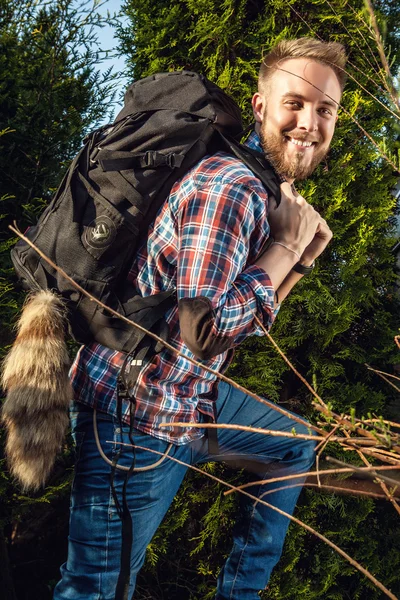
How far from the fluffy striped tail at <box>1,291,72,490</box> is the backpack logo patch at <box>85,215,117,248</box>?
0.73ft


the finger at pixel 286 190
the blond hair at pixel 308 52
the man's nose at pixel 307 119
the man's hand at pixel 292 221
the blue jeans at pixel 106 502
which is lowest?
the blue jeans at pixel 106 502

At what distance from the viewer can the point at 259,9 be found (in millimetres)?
3088

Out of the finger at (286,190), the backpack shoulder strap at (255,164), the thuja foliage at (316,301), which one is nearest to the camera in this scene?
the backpack shoulder strap at (255,164)

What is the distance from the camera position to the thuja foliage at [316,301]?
297 cm

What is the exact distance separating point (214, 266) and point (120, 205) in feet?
1.19

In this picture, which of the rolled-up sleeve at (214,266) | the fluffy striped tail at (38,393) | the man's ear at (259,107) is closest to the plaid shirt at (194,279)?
the rolled-up sleeve at (214,266)

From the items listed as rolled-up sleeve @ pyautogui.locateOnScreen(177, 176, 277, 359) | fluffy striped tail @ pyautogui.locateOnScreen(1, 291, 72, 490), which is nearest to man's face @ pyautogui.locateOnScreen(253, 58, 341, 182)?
rolled-up sleeve @ pyautogui.locateOnScreen(177, 176, 277, 359)

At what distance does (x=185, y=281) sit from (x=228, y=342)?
225mm

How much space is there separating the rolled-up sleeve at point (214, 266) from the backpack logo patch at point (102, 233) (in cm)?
20

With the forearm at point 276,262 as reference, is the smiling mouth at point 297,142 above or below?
above

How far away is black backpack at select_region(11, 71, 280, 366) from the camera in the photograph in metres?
1.76

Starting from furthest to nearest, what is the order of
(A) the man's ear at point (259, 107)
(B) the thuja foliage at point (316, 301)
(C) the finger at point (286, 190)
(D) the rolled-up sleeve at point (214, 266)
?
(B) the thuja foliage at point (316, 301) → (A) the man's ear at point (259, 107) → (C) the finger at point (286, 190) → (D) the rolled-up sleeve at point (214, 266)

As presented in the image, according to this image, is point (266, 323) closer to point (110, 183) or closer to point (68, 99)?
point (110, 183)

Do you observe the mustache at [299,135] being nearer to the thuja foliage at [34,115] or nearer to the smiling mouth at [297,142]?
the smiling mouth at [297,142]
